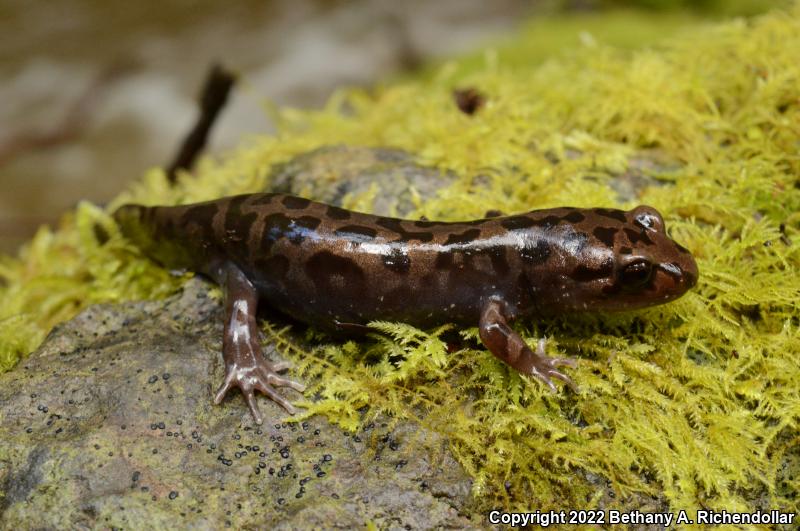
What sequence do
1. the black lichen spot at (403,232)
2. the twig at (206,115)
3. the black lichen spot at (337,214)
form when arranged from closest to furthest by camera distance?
the black lichen spot at (403,232), the black lichen spot at (337,214), the twig at (206,115)

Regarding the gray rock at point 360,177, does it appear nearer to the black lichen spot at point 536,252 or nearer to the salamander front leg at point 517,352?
the black lichen spot at point 536,252

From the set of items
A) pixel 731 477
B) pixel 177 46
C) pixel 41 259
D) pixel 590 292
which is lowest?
pixel 177 46

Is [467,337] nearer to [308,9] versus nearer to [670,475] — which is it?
[670,475]

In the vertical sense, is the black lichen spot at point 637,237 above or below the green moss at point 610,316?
above

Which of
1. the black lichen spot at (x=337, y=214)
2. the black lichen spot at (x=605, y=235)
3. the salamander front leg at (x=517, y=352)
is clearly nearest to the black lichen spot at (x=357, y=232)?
the black lichen spot at (x=337, y=214)

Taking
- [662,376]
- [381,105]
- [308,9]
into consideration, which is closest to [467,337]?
[662,376]

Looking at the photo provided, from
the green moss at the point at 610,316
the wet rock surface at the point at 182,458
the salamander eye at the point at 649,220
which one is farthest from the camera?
the salamander eye at the point at 649,220
